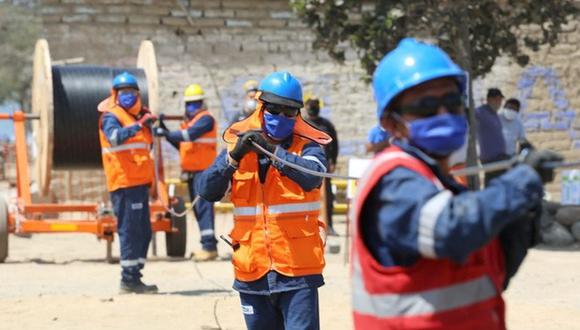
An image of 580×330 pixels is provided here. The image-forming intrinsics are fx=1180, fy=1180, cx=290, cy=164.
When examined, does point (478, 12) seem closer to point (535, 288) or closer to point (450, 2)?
point (450, 2)

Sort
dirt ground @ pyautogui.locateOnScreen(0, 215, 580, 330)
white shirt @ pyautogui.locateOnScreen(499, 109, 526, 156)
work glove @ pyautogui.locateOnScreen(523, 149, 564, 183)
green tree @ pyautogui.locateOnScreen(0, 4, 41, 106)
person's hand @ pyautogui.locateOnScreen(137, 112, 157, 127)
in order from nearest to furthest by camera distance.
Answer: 1. work glove @ pyautogui.locateOnScreen(523, 149, 564, 183)
2. dirt ground @ pyautogui.locateOnScreen(0, 215, 580, 330)
3. person's hand @ pyautogui.locateOnScreen(137, 112, 157, 127)
4. white shirt @ pyautogui.locateOnScreen(499, 109, 526, 156)
5. green tree @ pyautogui.locateOnScreen(0, 4, 41, 106)

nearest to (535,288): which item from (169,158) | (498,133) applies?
(498,133)

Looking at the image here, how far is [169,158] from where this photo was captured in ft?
67.3

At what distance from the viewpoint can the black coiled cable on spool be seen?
13227mm

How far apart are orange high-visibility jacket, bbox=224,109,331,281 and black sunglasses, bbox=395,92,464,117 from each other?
2.34m

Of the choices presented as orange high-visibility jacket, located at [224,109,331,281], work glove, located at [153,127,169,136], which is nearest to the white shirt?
work glove, located at [153,127,169,136]

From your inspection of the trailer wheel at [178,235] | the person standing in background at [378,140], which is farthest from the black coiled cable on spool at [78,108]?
the person standing in background at [378,140]

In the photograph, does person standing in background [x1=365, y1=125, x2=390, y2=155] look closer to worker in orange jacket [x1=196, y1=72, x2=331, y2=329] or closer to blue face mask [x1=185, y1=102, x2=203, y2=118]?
blue face mask [x1=185, y1=102, x2=203, y2=118]

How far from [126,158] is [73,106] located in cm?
277

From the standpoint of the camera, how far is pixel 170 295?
10492 mm

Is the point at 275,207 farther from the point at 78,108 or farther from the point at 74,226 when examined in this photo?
the point at 78,108

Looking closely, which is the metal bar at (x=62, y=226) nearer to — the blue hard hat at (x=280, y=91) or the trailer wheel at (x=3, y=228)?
the trailer wheel at (x=3, y=228)

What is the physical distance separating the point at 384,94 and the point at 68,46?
17.0m

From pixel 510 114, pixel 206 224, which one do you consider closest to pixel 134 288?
pixel 206 224
